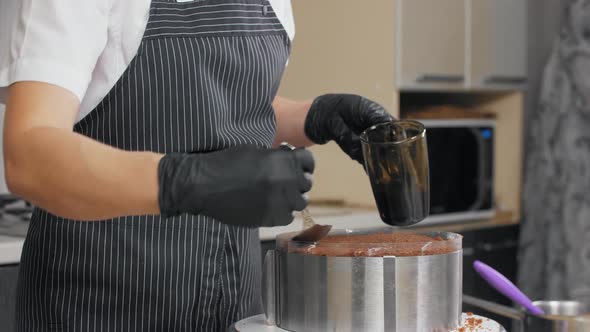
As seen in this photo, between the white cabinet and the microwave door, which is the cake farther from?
the microwave door

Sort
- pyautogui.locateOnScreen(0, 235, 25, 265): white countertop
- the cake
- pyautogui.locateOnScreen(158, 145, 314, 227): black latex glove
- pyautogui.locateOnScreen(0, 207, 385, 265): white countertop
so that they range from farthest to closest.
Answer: pyautogui.locateOnScreen(0, 207, 385, 265): white countertop → pyautogui.locateOnScreen(0, 235, 25, 265): white countertop → the cake → pyautogui.locateOnScreen(158, 145, 314, 227): black latex glove

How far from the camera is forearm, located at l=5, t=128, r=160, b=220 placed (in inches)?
31.0

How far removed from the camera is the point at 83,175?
2.61ft

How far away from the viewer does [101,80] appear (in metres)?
1.04

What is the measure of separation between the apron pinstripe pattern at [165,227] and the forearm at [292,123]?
19cm

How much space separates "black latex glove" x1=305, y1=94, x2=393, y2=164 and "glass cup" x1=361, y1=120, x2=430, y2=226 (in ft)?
0.61

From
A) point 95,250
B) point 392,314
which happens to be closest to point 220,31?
point 95,250

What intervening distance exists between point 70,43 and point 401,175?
0.42 m

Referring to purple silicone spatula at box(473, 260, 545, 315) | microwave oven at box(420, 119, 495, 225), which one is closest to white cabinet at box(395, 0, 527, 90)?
microwave oven at box(420, 119, 495, 225)

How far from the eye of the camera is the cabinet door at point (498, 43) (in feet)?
9.18

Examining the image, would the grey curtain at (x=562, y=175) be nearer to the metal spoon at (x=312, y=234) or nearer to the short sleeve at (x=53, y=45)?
the metal spoon at (x=312, y=234)

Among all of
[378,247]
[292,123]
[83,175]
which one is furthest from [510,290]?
[83,175]

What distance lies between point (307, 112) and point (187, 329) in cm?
43

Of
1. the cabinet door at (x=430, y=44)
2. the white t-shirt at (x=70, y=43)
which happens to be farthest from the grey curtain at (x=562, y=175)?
the white t-shirt at (x=70, y=43)
